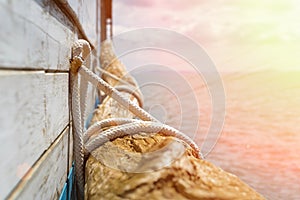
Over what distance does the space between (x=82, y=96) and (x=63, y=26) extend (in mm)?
476

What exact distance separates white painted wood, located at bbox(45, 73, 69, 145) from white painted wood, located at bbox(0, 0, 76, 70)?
44mm

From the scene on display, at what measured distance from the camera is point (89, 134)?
4.38ft

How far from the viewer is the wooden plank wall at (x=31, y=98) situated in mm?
543

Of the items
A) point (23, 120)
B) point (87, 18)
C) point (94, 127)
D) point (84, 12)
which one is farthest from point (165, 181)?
point (87, 18)

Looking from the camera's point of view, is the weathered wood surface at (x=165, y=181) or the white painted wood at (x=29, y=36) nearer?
the white painted wood at (x=29, y=36)

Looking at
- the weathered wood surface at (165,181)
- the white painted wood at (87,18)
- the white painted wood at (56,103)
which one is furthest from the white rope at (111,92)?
the white painted wood at (87,18)

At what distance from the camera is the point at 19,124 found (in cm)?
61

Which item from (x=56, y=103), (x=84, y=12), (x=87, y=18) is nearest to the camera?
(x=56, y=103)

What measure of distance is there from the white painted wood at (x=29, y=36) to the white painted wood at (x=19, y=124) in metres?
0.03

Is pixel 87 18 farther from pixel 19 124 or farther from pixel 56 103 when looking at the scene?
pixel 19 124

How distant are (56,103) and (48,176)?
0.23 metres

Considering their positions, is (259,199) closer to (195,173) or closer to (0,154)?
(195,173)

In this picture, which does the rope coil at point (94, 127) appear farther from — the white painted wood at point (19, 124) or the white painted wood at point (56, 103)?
the white painted wood at point (19, 124)

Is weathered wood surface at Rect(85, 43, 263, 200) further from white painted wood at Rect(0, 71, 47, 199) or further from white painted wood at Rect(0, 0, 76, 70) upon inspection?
white painted wood at Rect(0, 0, 76, 70)
